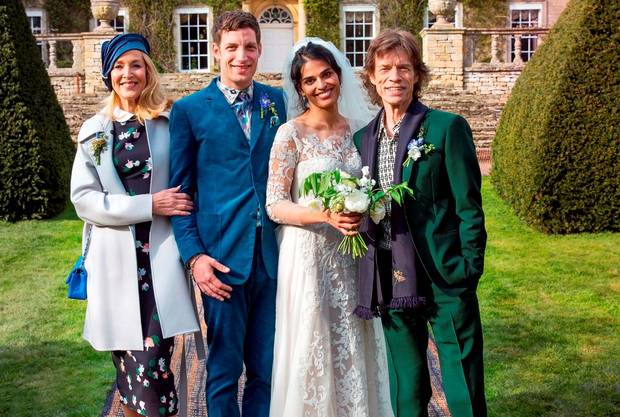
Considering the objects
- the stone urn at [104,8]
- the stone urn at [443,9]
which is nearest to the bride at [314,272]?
the stone urn at [443,9]

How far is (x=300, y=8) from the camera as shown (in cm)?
2258

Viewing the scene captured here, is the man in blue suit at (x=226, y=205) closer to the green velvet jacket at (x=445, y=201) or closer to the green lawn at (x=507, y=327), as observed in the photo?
the green velvet jacket at (x=445, y=201)

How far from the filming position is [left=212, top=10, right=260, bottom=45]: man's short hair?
3.46 meters

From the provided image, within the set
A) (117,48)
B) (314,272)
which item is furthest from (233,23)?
(314,272)

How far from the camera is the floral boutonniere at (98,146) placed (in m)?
3.54

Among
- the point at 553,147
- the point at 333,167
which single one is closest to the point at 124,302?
the point at 333,167

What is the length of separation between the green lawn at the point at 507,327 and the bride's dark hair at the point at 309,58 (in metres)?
2.17

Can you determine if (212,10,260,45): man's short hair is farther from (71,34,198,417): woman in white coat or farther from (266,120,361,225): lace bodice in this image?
(266,120,361,225): lace bodice

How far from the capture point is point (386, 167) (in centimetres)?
338

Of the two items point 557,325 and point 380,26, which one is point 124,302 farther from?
point 380,26

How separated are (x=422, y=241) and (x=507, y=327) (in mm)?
3207

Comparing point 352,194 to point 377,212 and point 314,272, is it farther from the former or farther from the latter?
point 314,272

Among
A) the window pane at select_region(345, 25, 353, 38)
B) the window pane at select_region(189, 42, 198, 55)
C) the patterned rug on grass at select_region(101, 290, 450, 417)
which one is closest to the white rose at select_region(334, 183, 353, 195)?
the patterned rug on grass at select_region(101, 290, 450, 417)

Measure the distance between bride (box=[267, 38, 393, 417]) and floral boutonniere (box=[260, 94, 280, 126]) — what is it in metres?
0.09
